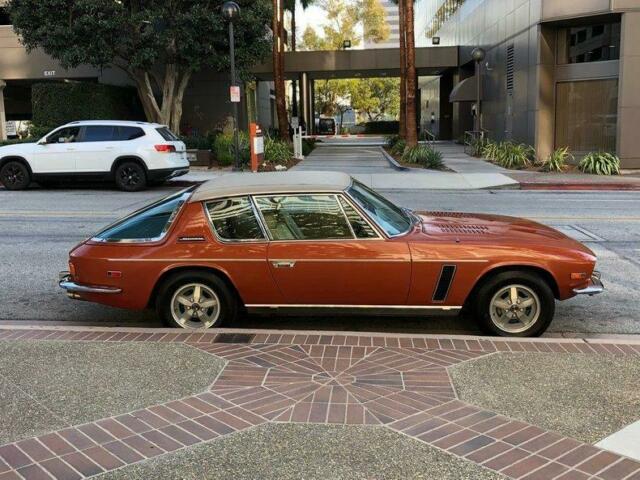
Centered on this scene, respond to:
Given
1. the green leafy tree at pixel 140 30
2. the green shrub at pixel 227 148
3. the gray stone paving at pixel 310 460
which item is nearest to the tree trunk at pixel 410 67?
the green leafy tree at pixel 140 30

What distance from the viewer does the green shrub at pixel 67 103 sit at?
1040 inches

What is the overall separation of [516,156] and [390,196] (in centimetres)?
880

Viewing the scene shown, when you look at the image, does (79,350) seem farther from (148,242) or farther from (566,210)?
(566,210)

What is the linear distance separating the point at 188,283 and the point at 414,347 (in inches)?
76.6

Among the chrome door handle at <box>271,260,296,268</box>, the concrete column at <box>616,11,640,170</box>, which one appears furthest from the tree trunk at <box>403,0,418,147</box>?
the chrome door handle at <box>271,260,296,268</box>

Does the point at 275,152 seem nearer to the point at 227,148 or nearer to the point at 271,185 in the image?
the point at 227,148

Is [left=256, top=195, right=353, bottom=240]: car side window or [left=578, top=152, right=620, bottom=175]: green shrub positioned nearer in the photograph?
[left=256, top=195, right=353, bottom=240]: car side window

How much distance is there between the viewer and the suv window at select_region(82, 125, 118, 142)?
53.2 feet

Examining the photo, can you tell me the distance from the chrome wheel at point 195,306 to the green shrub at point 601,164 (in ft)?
58.0

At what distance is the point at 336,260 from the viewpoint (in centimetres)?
514

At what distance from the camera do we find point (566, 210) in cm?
1259

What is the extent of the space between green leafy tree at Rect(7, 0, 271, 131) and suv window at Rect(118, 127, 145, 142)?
7001 mm

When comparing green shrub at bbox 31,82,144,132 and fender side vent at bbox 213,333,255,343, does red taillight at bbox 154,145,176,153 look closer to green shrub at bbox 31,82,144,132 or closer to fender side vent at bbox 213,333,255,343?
green shrub at bbox 31,82,144,132

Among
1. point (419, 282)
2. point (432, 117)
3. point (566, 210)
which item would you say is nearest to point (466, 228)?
point (419, 282)
